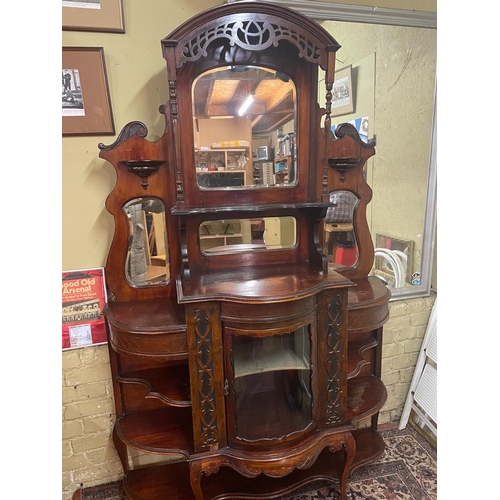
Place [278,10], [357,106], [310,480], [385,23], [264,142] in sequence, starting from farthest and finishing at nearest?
[357,106] < [385,23] < [310,480] < [264,142] < [278,10]

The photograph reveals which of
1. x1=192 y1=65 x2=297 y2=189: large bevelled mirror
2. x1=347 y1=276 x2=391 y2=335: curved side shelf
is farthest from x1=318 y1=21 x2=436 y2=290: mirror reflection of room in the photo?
x1=192 y1=65 x2=297 y2=189: large bevelled mirror

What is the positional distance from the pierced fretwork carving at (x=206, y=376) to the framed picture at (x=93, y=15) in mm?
1143

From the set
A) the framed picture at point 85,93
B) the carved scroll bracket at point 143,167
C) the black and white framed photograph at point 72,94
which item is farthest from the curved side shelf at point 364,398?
the black and white framed photograph at point 72,94

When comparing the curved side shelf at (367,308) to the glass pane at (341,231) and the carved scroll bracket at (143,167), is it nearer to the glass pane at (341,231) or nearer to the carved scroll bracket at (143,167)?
the glass pane at (341,231)

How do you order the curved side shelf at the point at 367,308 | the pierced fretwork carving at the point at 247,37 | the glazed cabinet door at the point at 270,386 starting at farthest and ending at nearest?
1. the curved side shelf at the point at 367,308
2. the glazed cabinet door at the point at 270,386
3. the pierced fretwork carving at the point at 247,37

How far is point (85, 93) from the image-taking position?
4.66 feet

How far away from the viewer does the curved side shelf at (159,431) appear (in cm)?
141

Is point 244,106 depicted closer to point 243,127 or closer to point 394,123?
point 243,127

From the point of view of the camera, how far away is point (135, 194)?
4.82 ft

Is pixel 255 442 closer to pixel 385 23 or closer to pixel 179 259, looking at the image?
pixel 179 259

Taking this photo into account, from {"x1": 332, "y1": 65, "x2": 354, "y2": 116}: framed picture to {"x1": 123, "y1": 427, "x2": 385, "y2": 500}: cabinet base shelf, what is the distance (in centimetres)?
170

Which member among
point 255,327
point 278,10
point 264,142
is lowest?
point 255,327

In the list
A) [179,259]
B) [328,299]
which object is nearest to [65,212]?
[179,259]

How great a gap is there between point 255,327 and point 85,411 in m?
0.98
